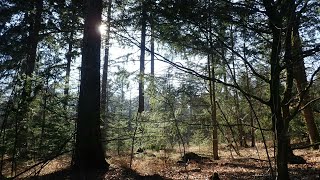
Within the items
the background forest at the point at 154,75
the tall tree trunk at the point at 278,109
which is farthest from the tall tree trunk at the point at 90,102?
the tall tree trunk at the point at 278,109

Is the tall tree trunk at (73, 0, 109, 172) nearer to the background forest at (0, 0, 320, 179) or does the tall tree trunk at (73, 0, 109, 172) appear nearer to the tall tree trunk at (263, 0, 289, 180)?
the background forest at (0, 0, 320, 179)

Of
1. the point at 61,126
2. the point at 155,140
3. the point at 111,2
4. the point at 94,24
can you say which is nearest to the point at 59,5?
the point at 111,2

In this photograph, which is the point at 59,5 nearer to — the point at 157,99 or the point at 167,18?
the point at 157,99

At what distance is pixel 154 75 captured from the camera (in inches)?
327

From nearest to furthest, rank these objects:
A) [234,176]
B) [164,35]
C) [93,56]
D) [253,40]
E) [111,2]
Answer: [164,35], [253,40], [234,176], [93,56], [111,2]

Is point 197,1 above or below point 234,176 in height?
above

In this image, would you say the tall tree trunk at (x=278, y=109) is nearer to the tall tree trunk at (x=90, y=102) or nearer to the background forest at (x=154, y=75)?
the background forest at (x=154, y=75)

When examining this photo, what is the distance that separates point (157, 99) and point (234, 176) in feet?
11.4

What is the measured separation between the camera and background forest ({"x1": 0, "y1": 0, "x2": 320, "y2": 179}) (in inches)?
141

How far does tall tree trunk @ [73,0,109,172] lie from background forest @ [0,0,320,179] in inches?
1.1

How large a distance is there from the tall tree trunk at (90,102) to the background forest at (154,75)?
3cm

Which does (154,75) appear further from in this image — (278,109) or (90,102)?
(278,109)

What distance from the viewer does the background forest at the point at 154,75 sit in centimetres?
357

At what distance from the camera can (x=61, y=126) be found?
9227mm
